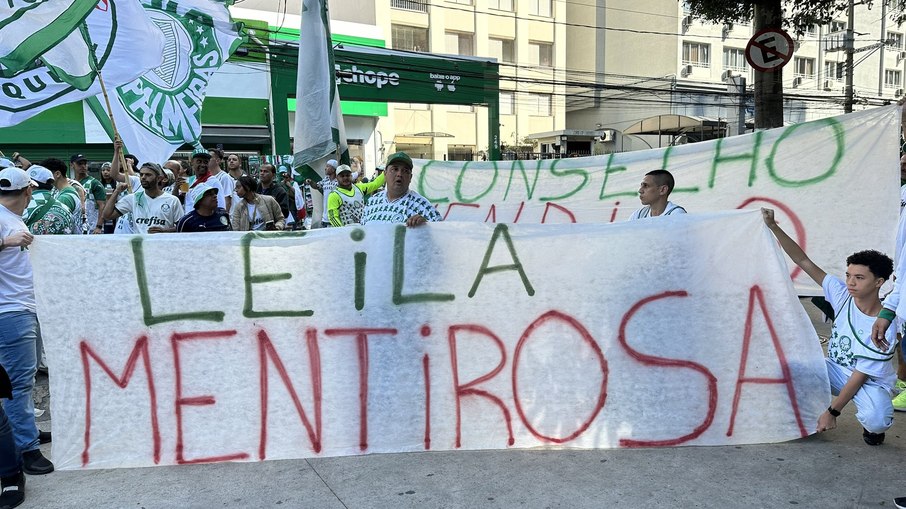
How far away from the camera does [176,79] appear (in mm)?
5504

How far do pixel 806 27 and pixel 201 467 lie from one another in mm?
9872

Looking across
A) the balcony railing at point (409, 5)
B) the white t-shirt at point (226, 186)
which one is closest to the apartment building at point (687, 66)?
the balcony railing at point (409, 5)

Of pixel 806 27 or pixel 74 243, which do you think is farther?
pixel 806 27

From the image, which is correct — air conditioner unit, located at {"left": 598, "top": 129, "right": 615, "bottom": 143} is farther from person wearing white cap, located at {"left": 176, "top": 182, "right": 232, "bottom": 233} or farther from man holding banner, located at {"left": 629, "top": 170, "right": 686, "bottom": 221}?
person wearing white cap, located at {"left": 176, "top": 182, "right": 232, "bottom": 233}

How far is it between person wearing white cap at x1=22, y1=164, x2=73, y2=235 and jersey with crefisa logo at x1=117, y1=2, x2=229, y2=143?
96 centimetres

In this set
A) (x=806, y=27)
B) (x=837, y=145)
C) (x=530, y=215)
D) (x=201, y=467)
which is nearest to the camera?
(x=201, y=467)

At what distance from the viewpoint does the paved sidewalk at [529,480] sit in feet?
8.93

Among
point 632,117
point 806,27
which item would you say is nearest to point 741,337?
point 806,27

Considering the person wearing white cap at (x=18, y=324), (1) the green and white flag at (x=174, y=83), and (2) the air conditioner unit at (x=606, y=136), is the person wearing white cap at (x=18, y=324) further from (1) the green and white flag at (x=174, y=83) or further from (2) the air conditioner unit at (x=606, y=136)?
(2) the air conditioner unit at (x=606, y=136)

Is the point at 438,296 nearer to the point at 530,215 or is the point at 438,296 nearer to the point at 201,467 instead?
the point at 201,467

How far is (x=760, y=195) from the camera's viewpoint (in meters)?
5.27

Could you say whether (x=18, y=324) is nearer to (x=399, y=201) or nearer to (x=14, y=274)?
(x=14, y=274)

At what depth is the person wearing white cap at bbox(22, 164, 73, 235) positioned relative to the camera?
428 centimetres

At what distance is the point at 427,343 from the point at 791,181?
11.7 feet
